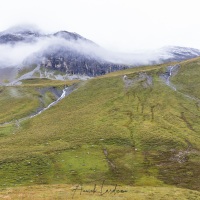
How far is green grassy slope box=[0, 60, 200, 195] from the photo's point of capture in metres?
83.8

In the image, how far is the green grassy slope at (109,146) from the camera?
83812 mm

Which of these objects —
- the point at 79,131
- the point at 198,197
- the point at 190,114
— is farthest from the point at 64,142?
the point at 190,114

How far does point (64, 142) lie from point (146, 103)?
252ft

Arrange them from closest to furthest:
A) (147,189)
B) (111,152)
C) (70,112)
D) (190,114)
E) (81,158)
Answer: (147,189), (81,158), (111,152), (190,114), (70,112)

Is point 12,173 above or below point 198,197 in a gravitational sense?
below

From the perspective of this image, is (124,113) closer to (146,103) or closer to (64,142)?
(146,103)

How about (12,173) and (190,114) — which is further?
(190,114)

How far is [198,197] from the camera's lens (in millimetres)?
62375

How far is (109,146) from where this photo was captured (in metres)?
112
